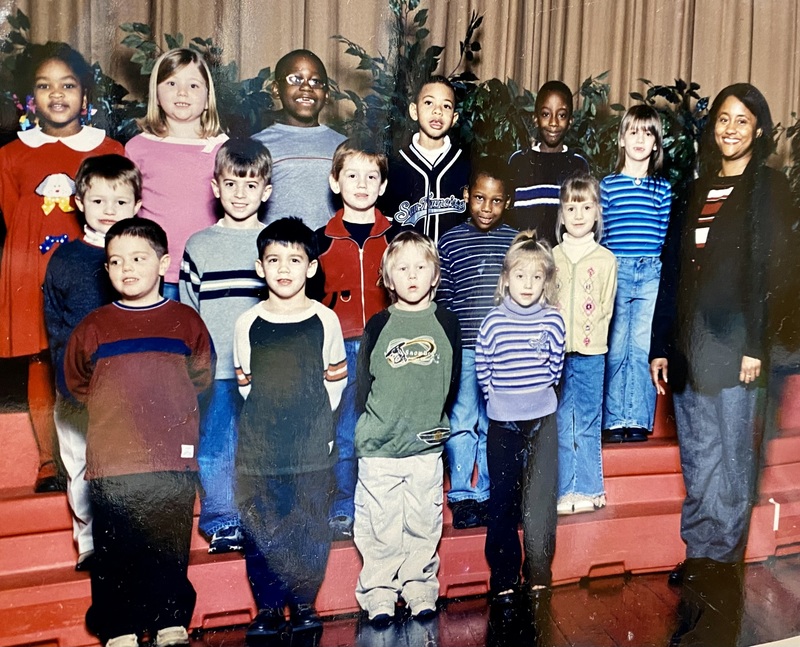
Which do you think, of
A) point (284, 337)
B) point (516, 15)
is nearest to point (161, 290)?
point (284, 337)

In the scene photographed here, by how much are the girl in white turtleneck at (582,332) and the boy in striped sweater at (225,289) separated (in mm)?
1098

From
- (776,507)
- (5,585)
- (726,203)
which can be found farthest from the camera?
(776,507)

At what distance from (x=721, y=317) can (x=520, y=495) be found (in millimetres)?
1050

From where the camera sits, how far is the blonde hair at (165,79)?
2545mm

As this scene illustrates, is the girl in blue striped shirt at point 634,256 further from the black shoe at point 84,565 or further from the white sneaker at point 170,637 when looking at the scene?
the black shoe at point 84,565

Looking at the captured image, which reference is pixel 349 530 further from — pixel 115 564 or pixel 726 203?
pixel 726 203

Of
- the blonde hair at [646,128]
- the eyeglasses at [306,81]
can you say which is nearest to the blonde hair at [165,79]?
the eyeglasses at [306,81]

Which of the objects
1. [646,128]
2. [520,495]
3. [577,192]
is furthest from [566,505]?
[646,128]

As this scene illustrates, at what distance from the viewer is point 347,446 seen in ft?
9.36

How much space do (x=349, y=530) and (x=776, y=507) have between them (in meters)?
1.80

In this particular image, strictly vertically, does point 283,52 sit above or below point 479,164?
above

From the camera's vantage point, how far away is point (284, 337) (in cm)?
271

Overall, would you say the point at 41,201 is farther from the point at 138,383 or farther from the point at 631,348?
the point at 631,348

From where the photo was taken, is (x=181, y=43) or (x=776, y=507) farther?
(x=776, y=507)
